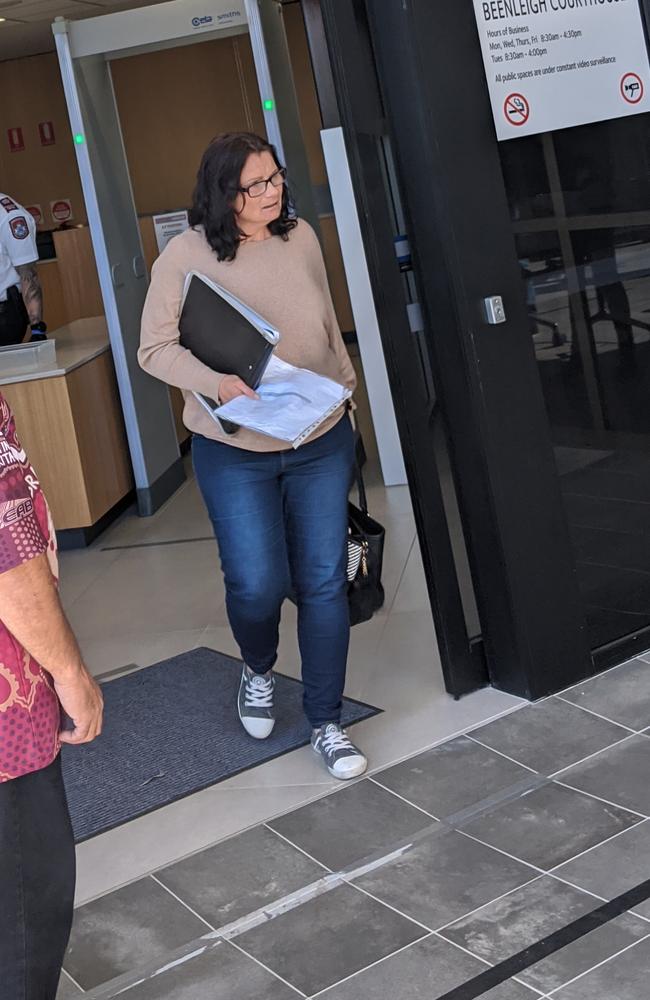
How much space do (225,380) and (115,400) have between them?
11.2 ft

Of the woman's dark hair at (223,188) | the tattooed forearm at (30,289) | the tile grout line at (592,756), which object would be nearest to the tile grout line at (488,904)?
the tile grout line at (592,756)

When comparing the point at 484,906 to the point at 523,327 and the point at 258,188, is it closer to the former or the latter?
the point at 523,327

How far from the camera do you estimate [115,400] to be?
244 inches

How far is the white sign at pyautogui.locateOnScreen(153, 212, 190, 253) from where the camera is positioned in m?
7.66

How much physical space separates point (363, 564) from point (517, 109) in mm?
1172

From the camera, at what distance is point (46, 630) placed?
1.63 m

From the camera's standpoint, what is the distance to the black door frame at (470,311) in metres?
3.09

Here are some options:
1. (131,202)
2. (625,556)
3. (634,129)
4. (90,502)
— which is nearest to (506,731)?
(625,556)

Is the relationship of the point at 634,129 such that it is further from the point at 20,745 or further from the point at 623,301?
the point at 20,745

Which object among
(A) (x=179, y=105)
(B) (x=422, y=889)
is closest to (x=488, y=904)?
(B) (x=422, y=889)

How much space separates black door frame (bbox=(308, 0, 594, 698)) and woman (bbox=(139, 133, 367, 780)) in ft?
0.96

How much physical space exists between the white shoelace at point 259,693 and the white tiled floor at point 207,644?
0.56ft

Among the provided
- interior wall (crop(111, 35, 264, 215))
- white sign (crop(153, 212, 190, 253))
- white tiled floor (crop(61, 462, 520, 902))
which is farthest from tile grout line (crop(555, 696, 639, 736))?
interior wall (crop(111, 35, 264, 215))

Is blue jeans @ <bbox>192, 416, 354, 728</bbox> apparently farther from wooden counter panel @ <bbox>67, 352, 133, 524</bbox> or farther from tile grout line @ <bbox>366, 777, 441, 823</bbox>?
wooden counter panel @ <bbox>67, 352, 133, 524</bbox>
